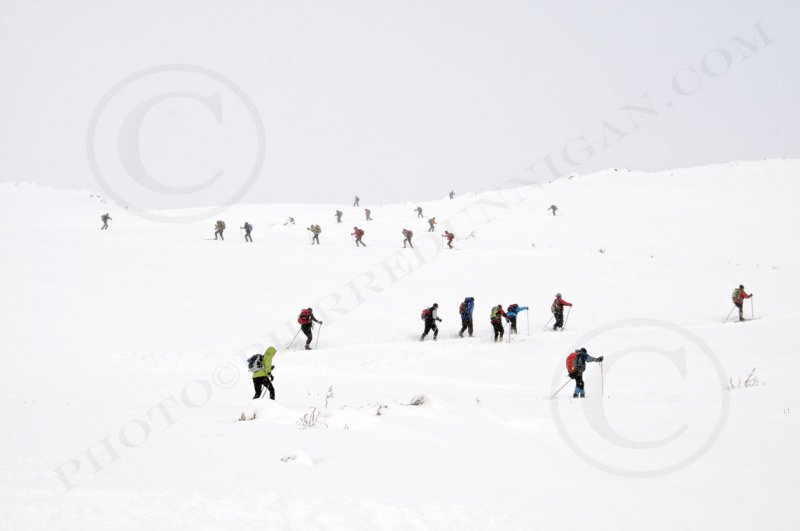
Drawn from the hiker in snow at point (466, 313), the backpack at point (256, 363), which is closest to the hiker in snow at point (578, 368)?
the backpack at point (256, 363)

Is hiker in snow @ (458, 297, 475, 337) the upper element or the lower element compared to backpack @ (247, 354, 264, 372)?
upper

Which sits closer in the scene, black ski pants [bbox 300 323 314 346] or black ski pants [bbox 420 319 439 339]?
Result: black ski pants [bbox 300 323 314 346]

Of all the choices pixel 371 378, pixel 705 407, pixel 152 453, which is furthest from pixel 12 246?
pixel 705 407

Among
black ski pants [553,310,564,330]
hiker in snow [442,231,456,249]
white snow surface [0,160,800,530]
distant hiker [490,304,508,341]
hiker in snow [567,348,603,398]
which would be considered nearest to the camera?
white snow surface [0,160,800,530]

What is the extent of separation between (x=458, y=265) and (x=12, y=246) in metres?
22.3

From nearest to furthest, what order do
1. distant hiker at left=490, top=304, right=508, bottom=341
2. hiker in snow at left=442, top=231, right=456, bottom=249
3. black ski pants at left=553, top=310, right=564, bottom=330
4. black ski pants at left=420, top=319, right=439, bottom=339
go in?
1. distant hiker at left=490, top=304, right=508, bottom=341
2. black ski pants at left=420, top=319, right=439, bottom=339
3. black ski pants at left=553, top=310, right=564, bottom=330
4. hiker in snow at left=442, top=231, right=456, bottom=249

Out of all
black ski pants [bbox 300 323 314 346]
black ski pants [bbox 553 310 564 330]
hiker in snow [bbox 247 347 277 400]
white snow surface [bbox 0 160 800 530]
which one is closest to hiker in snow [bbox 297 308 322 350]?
black ski pants [bbox 300 323 314 346]

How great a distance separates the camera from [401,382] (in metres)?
13.6

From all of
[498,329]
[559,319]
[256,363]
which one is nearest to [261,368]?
[256,363]

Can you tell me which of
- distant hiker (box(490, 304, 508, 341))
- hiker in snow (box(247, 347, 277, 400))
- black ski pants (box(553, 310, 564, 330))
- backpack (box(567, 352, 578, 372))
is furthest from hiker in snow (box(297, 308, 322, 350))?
backpack (box(567, 352, 578, 372))

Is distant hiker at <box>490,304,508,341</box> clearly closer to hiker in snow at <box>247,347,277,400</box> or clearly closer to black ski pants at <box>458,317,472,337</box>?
black ski pants at <box>458,317,472,337</box>

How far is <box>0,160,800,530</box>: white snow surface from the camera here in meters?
4.70

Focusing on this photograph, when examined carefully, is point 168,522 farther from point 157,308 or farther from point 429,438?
point 157,308

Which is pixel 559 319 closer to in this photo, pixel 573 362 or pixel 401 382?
pixel 401 382
